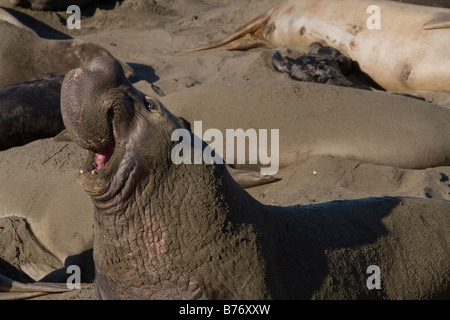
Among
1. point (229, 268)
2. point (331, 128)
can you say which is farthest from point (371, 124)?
point (229, 268)

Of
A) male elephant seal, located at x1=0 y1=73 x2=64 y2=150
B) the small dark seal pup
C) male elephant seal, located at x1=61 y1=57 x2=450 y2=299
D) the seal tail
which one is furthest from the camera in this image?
the seal tail

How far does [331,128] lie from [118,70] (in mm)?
2792

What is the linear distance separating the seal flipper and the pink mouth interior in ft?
17.4

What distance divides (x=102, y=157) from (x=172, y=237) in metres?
0.31

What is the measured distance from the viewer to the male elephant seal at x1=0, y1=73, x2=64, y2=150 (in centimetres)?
584

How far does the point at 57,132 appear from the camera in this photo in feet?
19.4

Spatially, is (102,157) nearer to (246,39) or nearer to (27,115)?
(27,115)

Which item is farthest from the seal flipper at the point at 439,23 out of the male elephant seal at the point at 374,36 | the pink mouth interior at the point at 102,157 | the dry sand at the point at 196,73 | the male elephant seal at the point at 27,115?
the pink mouth interior at the point at 102,157

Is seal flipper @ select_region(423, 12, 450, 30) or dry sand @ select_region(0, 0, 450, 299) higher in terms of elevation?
seal flipper @ select_region(423, 12, 450, 30)

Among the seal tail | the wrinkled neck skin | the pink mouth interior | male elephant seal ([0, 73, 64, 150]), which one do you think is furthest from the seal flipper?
the pink mouth interior

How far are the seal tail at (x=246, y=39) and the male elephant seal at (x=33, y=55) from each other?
4.15 ft

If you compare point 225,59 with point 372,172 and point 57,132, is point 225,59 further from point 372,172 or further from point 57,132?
point 372,172

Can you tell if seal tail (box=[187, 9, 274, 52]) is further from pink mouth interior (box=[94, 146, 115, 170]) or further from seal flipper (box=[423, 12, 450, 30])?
pink mouth interior (box=[94, 146, 115, 170])

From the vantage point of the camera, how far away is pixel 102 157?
7.80ft
